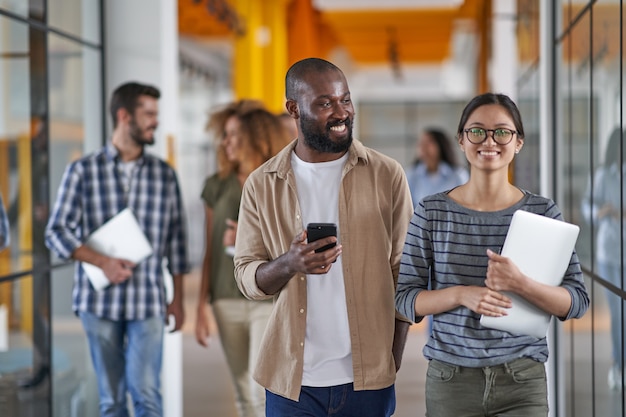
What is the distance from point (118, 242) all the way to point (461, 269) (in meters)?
2.34

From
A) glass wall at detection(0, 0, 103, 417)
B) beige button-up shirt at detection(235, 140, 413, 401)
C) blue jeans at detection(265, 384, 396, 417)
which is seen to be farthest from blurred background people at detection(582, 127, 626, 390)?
glass wall at detection(0, 0, 103, 417)

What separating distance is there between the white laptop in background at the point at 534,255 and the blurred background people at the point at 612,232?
95 centimetres

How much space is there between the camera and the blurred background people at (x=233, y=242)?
4.99 metres

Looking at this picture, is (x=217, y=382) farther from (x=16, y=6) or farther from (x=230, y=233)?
(x=16, y=6)

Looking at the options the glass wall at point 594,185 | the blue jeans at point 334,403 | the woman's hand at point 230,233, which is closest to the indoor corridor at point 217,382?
the glass wall at point 594,185

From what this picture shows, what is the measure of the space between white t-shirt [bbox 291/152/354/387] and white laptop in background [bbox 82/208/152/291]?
1.84m

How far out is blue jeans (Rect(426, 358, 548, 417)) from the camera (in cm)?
280

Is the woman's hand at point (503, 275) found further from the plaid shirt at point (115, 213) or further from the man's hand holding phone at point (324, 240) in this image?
the plaid shirt at point (115, 213)

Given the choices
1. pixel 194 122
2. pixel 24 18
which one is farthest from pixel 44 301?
pixel 194 122

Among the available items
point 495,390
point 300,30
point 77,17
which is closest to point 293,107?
point 495,390

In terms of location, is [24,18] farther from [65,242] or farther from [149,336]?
[149,336]

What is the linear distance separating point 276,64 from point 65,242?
1067cm

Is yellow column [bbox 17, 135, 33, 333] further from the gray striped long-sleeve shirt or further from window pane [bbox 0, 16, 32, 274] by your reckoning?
the gray striped long-sleeve shirt

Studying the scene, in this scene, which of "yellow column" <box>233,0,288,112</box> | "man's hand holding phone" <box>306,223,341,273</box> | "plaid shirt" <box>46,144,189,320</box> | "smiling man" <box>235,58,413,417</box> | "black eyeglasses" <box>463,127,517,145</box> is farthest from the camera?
"yellow column" <box>233,0,288,112</box>
